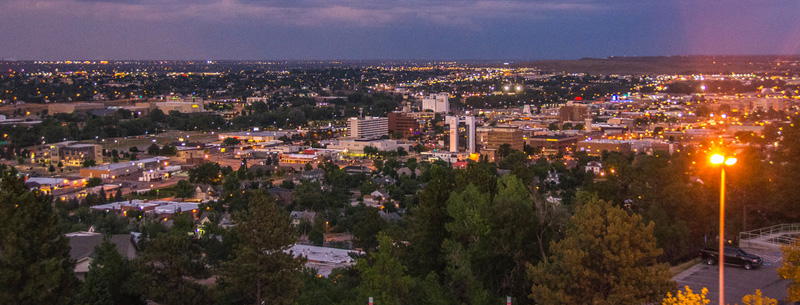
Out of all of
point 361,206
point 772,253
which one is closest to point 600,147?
point 361,206

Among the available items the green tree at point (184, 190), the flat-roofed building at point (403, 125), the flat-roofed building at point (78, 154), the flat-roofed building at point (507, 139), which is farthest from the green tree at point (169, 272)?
the flat-roofed building at point (403, 125)

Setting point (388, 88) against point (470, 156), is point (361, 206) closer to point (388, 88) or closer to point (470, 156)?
point (470, 156)

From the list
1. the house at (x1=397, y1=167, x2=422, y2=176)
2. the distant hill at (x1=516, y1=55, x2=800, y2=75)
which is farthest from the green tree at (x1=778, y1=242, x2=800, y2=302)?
the distant hill at (x1=516, y1=55, x2=800, y2=75)

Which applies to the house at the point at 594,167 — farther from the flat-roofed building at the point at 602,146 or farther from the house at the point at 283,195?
the house at the point at 283,195

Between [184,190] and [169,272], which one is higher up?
[169,272]

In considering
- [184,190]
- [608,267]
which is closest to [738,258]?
[608,267]

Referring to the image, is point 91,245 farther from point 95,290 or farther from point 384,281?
point 384,281
